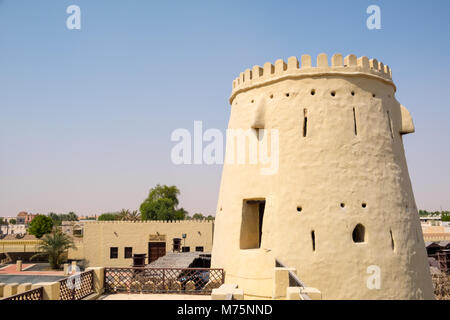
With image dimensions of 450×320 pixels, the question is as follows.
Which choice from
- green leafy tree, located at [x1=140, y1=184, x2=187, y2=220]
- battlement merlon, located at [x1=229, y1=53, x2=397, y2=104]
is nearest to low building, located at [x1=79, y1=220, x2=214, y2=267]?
green leafy tree, located at [x1=140, y1=184, x2=187, y2=220]

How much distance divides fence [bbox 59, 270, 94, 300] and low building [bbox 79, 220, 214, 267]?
19845mm

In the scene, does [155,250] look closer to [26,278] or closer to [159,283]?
[26,278]

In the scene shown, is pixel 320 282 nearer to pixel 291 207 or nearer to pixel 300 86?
pixel 291 207

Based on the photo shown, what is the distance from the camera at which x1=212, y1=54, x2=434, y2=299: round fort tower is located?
9.99 metres

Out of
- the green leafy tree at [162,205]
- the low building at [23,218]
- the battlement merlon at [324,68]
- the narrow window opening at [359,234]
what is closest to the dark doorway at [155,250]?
the green leafy tree at [162,205]

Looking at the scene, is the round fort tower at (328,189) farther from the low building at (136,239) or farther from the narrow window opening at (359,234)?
the low building at (136,239)

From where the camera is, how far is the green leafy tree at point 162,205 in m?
46.5

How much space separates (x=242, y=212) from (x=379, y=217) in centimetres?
414

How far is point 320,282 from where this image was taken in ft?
32.2

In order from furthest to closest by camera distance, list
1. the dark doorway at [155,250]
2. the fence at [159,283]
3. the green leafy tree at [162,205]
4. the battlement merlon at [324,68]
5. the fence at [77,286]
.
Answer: the green leafy tree at [162,205]
the dark doorway at [155,250]
the battlement merlon at [324,68]
the fence at [159,283]
the fence at [77,286]

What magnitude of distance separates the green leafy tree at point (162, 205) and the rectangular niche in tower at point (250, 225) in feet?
115

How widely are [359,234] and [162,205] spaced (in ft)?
128
